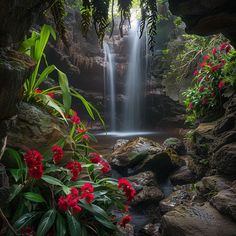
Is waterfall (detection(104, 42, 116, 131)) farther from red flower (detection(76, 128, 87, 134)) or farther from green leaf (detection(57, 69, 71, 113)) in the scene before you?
green leaf (detection(57, 69, 71, 113))

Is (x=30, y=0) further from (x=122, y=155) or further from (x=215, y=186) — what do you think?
(x=122, y=155)

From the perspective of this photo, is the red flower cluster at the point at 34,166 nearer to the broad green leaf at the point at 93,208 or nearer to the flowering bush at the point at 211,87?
the broad green leaf at the point at 93,208

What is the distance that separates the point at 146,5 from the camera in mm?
2508

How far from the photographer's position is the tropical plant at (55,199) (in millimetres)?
2295

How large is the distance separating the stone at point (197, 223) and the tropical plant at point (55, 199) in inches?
29.9

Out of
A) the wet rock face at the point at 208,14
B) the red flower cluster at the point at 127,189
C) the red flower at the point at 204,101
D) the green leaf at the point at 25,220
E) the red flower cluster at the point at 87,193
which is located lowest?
the green leaf at the point at 25,220

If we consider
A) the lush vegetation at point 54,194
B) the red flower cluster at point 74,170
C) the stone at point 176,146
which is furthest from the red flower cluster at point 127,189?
the stone at point 176,146

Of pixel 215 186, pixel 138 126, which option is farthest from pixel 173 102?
pixel 215 186

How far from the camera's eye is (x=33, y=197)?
2396mm

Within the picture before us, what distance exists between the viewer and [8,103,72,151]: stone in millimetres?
2867

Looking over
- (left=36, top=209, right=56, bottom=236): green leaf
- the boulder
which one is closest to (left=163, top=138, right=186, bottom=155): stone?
the boulder

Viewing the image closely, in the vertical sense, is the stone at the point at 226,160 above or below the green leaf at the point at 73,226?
above

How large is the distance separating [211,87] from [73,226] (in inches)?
159

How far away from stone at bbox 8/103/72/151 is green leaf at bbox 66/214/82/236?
3.02ft
